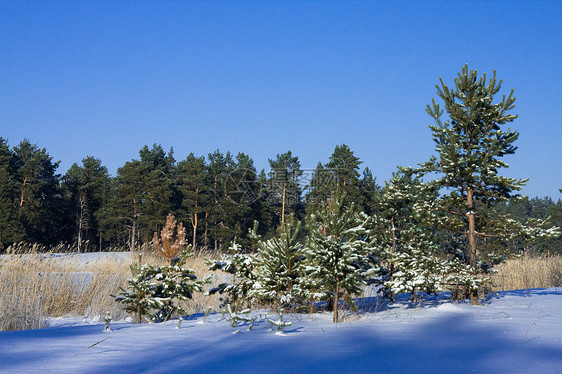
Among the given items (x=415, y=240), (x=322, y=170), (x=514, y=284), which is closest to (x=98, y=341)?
(x=415, y=240)

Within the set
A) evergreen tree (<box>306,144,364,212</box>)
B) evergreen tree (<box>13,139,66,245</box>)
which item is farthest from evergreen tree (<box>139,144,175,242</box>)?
evergreen tree (<box>306,144,364,212</box>)

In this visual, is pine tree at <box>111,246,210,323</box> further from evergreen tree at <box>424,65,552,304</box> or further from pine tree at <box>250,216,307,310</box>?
evergreen tree at <box>424,65,552,304</box>

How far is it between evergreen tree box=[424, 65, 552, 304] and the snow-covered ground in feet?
6.03

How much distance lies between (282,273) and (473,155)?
135 inches

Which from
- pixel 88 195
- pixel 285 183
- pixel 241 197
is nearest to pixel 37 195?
pixel 88 195

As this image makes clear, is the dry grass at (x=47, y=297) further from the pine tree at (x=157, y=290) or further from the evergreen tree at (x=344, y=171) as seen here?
the evergreen tree at (x=344, y=171)

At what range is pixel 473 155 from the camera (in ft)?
20.6

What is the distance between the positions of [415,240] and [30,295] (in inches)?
266

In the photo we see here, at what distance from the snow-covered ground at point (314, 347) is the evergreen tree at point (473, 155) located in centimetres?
184

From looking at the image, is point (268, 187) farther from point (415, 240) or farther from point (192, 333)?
point (192, 333)

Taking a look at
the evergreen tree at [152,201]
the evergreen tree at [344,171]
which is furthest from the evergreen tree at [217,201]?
the evergreen tree at [344,171]

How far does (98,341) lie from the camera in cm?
376

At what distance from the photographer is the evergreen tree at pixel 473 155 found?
20.8 feet

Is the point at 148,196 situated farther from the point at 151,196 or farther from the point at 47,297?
the point at 47,297
